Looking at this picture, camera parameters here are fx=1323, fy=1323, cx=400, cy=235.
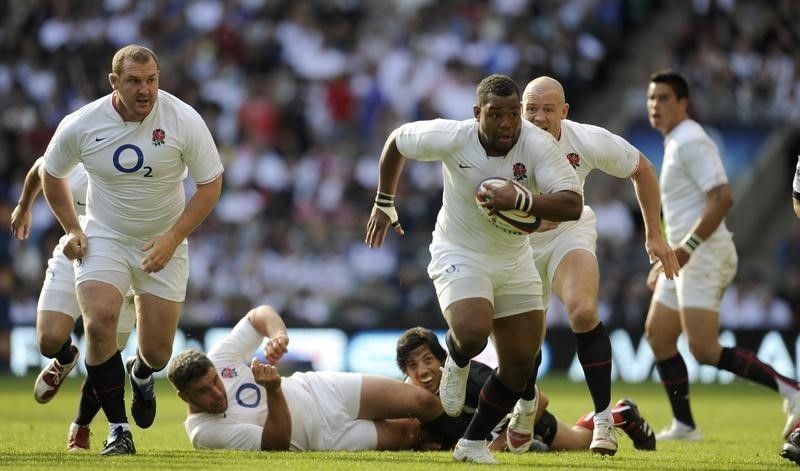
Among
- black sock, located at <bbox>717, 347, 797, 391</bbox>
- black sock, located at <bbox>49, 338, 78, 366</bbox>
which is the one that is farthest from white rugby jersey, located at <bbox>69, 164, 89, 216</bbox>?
black sock, located at <bbox>717, 347, 797, 391</bbox>

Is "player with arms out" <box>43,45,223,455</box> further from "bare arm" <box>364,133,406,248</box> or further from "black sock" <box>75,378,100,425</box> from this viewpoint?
"bare arm" <box>364,133,406,248</box>

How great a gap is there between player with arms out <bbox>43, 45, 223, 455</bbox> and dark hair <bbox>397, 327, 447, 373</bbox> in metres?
1.67

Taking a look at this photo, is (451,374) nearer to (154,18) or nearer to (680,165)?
(680,165)

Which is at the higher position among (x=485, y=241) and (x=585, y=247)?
(x=485, y=241)

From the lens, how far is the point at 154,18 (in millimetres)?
23141

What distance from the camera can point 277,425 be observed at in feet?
30.1

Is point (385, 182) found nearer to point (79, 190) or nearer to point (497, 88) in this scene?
point (497, 88)

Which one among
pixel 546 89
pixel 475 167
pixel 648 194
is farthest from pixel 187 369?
pixel 648 194

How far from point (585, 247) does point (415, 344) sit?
1.42 meters

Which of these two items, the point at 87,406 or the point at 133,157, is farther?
the point at 87,406

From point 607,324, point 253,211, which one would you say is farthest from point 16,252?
point 607,324

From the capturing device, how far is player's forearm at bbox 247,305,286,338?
9.44m

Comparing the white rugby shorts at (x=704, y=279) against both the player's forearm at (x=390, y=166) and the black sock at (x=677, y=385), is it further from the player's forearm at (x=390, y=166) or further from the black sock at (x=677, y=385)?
the player's forearm at (x=390, y=166)

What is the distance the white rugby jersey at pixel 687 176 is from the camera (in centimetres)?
1141
